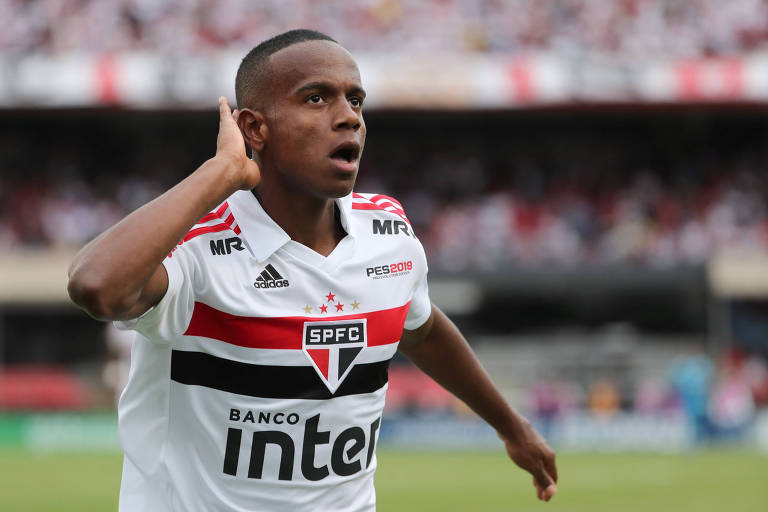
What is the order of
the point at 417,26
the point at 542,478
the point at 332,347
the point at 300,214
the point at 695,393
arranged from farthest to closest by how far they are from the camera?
the point at 417,26
the point at 695,393
the point at 542,478
the point at 300,214
the point at 332,347

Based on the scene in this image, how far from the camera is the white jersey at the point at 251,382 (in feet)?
10.2

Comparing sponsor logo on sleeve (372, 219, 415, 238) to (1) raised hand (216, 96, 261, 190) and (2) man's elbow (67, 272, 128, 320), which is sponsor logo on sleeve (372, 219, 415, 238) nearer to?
(1) raised hand (216, 96, 261, 190)

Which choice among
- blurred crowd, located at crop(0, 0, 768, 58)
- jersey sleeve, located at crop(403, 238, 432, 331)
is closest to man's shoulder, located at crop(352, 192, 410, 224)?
jersey sleeve, located at crop(403, 238, 432, 331)

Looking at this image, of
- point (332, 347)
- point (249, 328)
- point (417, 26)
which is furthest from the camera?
point (417, 26)

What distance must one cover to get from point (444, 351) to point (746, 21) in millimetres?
24773

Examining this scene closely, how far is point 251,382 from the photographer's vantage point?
123 inches

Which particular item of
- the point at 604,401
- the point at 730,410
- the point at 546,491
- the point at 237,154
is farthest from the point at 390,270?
the point at 730,410

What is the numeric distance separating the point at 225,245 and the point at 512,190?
2534 cm

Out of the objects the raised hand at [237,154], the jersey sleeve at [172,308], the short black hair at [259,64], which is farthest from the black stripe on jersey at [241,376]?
the short black hair at [259,64]

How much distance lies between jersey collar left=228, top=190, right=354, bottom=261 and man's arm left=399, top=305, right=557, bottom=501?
0.71 meters

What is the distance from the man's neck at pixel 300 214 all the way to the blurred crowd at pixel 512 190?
21.2m

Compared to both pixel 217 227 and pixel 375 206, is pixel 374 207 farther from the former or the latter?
pixel 217 227

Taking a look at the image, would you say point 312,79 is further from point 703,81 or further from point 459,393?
point 703,81

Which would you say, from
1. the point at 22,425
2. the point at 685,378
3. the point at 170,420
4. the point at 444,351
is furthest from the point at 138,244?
the point at 22,425
